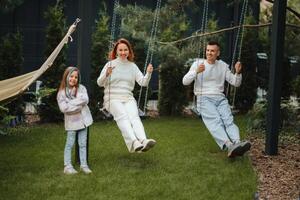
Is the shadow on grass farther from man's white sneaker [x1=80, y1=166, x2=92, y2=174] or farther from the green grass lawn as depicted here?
man's white sneaker [x1=80, y1=166, x2=92, y2=174]

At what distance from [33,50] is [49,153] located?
6.53 m

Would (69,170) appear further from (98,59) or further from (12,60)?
(98,59)

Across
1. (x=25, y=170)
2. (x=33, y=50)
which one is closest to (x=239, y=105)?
(x=33, y=50)

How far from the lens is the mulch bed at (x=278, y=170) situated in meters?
5.74

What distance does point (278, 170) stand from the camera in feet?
21.8

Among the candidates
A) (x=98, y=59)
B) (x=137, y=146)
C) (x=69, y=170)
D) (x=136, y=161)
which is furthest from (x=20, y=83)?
(x=98, y=59)

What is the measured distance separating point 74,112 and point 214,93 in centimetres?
188

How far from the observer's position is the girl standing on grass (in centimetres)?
627

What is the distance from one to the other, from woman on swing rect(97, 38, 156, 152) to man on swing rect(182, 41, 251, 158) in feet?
2.39

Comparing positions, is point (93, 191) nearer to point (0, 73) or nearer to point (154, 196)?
point (154, 196)

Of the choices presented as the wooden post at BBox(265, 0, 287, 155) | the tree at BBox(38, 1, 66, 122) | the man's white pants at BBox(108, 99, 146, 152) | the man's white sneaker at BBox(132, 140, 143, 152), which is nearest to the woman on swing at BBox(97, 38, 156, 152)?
the man's white pants at BBox(108, 99, 146, 152)

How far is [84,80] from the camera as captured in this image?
259 inches

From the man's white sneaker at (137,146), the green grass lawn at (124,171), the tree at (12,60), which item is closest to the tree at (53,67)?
the tree at (12,60)

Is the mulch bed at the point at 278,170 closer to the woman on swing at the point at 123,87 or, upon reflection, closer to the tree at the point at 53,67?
the woman on swing at the point at 123,87
